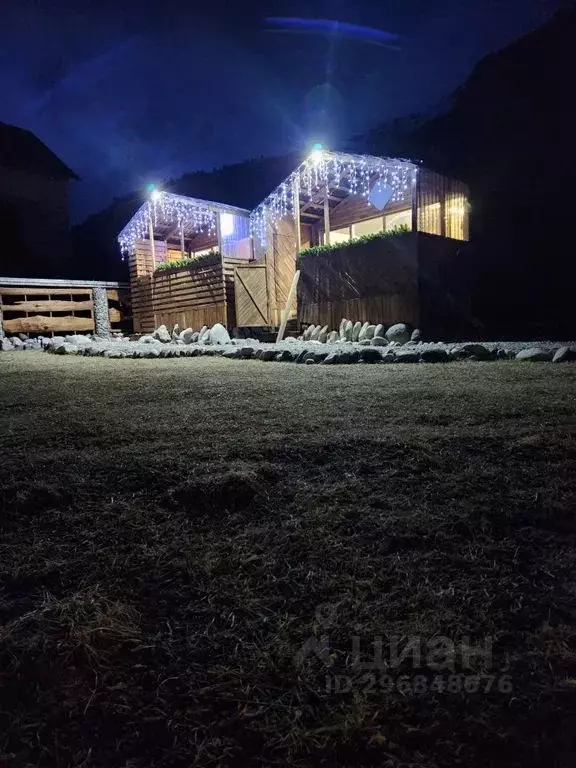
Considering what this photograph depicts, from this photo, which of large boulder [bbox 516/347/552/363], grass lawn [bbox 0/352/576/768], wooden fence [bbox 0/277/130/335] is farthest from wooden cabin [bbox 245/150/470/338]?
grass lawn [bbox 0/352/576/768]

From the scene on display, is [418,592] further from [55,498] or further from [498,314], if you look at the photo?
[498,314]

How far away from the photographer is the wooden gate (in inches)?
567

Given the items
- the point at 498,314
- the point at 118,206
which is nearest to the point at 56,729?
the point at 498,314

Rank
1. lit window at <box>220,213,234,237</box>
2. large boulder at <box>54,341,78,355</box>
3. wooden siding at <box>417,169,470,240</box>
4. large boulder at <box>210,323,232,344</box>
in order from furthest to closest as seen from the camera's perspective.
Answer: lit window at <box>220,213,234,237</box> → large boulder at <box>210,323,232,344</box> → wooden siding at <box>417,169,470,240</box> → large boulder at <box>54,341,78,355</box>

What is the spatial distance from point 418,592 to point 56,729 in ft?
3.26

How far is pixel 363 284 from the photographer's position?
1118 cm

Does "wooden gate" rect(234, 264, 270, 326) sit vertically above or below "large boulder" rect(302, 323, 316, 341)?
above

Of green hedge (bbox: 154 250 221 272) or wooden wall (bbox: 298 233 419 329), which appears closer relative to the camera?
wooden wall (bbox: 298 233 419 329)

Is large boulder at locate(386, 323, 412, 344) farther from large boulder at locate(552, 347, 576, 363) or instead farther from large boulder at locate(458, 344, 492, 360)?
large boulder at locate(552, 347, 576, 363)

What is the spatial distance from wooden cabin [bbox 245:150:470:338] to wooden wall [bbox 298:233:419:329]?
1.0 inches

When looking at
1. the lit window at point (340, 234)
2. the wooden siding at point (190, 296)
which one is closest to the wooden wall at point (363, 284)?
the wooden siding at point (190, 296)

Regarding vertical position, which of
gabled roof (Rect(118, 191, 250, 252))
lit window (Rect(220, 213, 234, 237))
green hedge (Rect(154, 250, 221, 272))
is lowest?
green hedge (Rect(154, 250, 221, 272))

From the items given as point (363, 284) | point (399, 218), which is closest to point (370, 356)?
point (363, 284)

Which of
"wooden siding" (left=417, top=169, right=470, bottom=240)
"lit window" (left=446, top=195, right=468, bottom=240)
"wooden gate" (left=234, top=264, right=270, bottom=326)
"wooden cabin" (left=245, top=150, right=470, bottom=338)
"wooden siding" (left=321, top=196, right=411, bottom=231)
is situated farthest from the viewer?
"wooden gate" (left=234, top=264, right=270, bottom=326)
